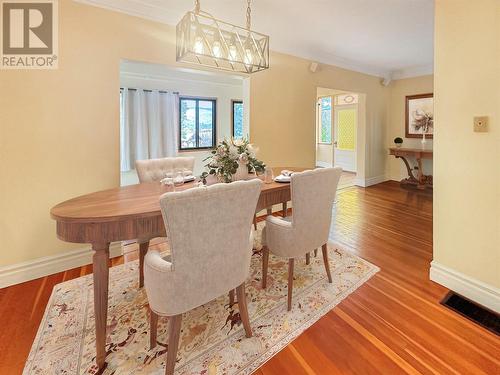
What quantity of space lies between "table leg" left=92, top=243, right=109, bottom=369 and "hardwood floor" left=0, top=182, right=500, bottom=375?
0.43 metres

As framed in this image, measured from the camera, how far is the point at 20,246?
2303 millimetres

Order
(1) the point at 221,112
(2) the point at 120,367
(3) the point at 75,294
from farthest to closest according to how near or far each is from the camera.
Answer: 1. (1) the point at 221,112
2. (3) the point at 75,294
3. (2) the point at 120,367

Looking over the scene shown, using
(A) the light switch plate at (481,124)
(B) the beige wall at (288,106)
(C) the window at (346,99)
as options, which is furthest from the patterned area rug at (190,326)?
(C) the window at (346,99)

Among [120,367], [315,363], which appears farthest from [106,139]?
[315,363]

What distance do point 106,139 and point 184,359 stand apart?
2.12m

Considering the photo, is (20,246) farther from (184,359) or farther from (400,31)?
(400,31)

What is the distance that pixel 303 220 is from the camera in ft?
6.23

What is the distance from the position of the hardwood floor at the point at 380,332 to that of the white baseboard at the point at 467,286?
0.08 m

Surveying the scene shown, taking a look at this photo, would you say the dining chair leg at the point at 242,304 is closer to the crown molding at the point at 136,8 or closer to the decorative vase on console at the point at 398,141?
the crown molding at the point at 136,8

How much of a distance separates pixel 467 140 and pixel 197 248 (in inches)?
81.1

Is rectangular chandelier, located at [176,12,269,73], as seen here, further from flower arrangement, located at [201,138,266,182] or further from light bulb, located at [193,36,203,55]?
flower arrangement, located at [201,138,266,182]

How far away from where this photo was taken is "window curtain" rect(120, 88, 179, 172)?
4.83 metres

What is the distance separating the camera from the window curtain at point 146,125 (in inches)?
190

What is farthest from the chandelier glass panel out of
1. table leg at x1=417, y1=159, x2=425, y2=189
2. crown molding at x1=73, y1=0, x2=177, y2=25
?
table leg at x1=417, y1=159, x2=425, y2=189
